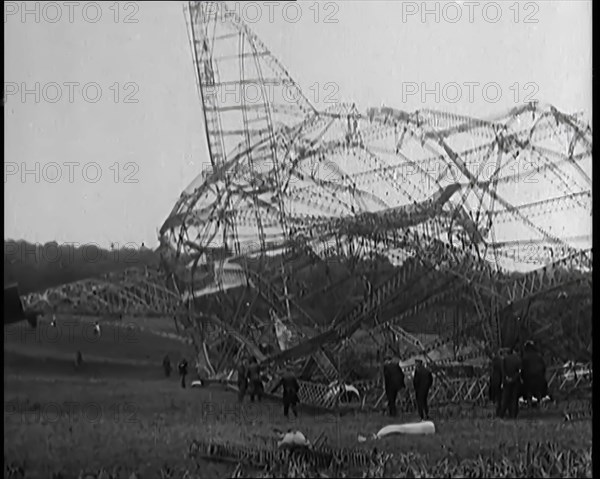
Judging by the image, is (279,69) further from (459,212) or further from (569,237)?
(569,237)

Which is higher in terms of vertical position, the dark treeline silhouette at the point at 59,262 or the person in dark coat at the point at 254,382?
the dark treeline silhouette at the point at 59,262

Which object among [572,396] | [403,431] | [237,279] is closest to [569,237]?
[572,396]

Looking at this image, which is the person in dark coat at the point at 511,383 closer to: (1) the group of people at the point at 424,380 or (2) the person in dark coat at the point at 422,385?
(1) the group of people at the point at 424,380

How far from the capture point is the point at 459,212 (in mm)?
3426

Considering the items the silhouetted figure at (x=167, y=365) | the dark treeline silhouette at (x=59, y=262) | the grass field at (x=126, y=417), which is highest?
the dark treeline silhouette at (x=59, y=262)

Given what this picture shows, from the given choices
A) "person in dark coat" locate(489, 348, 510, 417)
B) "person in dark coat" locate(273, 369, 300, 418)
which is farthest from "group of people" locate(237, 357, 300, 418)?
"person in dark coat" locate(489, 348, 510, 417)

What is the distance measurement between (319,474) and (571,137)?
1511 mm

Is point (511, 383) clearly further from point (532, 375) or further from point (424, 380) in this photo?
point (424, 380)

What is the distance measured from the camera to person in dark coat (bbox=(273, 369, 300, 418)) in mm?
3398

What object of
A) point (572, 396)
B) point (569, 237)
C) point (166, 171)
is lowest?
point (572, 396)

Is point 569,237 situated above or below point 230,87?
below

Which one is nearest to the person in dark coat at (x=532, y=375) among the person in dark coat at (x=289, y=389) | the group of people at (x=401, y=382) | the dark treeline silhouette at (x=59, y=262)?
the group of people at (x=401, y=382)

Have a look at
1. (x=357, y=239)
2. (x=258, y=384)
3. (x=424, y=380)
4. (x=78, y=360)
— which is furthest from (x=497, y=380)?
(x=78, y=360)

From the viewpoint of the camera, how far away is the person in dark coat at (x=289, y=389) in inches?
134
